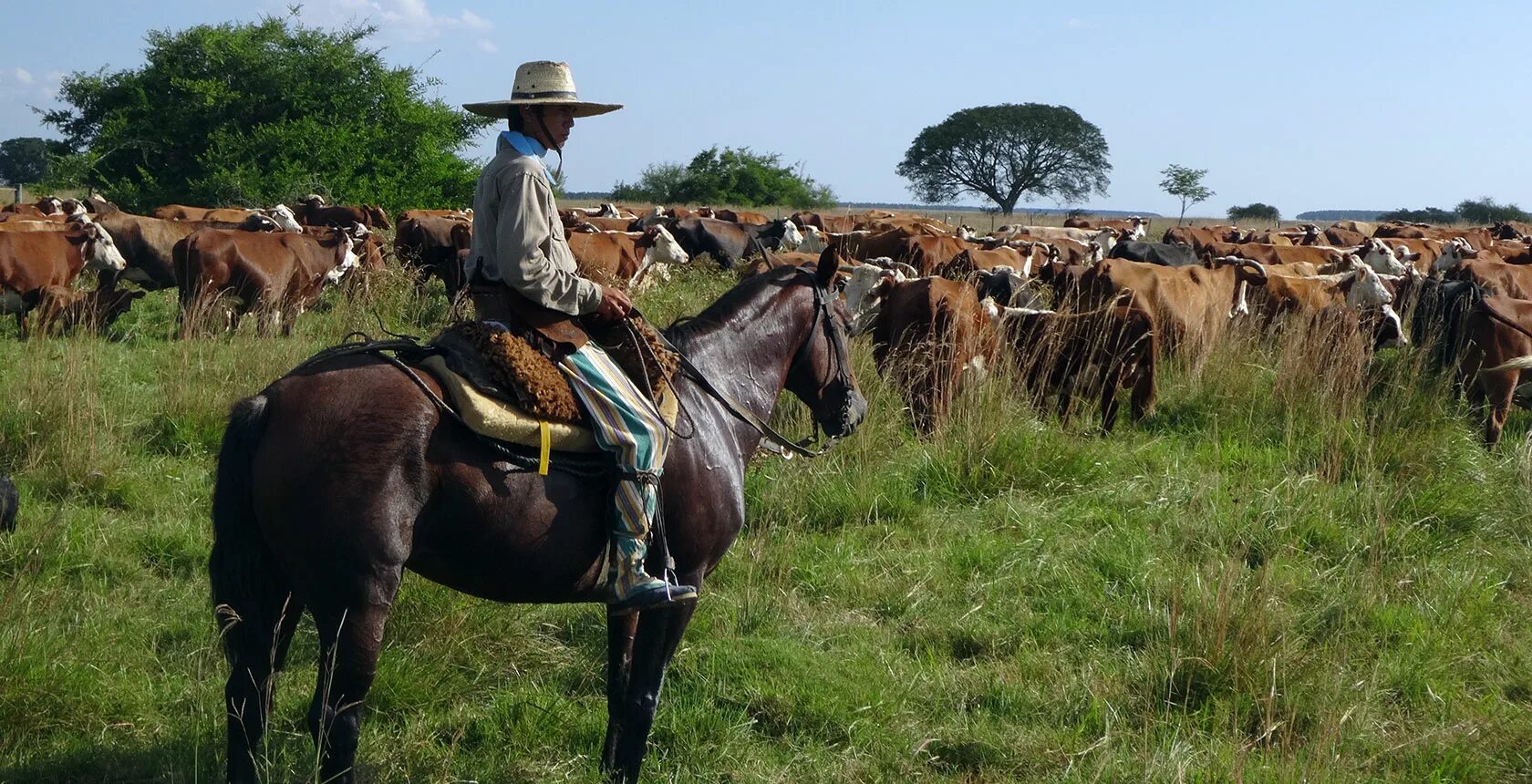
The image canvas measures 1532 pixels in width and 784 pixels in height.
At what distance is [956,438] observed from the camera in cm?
834

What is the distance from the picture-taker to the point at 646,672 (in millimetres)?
4301

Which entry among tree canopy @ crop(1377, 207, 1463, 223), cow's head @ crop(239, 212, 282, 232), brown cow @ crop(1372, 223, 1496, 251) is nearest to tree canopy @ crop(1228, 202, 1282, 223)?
tree canopy @ crop(1377, 207, 1463, 223)

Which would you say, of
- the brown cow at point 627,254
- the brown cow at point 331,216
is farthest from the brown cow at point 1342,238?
the brown cow at point 331,216

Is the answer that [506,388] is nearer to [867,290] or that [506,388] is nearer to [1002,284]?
[867,290]

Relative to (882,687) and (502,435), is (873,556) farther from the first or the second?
(502,435)

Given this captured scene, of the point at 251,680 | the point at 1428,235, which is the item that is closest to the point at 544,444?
the point at 251,680

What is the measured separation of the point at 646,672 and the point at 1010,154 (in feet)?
247

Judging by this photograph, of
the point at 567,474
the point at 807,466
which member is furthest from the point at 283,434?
the point at 807,466

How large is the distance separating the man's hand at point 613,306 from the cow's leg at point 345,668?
107 centimetres

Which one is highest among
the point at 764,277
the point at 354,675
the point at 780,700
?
the point at 764,277

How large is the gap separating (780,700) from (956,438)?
140 inches

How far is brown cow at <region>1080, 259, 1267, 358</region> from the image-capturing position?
40.3ft

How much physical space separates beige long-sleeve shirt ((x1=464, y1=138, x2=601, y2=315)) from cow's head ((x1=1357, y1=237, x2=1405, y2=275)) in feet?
63.5

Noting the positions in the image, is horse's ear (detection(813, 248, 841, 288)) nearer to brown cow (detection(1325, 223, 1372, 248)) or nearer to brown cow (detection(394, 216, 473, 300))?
brown cow (detection(394, 216, 473, 300))
